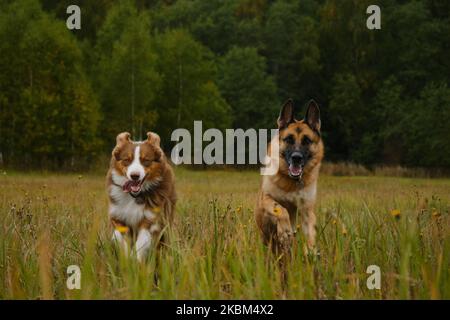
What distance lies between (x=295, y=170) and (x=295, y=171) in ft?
0.06

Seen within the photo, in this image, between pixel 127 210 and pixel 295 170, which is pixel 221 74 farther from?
pixel 127 210

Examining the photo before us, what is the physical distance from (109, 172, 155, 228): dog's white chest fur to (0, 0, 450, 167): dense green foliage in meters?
23.0

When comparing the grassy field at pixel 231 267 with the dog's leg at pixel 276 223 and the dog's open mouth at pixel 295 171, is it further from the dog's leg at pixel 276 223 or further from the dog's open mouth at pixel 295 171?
the dog's open mouth at pixel 295 171

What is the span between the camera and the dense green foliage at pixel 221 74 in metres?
29.4

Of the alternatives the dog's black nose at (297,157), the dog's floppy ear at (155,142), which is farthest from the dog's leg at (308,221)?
the dog's floppy ear at (155,142)

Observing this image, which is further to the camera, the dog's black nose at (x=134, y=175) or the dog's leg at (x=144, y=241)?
the dog's black nose at (x=134, y=175)

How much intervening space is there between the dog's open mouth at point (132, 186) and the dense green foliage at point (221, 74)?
23.1 m

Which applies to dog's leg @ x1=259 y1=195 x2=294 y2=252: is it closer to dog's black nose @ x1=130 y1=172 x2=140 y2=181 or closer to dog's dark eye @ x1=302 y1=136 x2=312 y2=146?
dog's dark eye @ x1=302 y1=136 x2=312 y2=146

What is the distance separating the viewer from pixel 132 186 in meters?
5.96

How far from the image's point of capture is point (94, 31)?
4097cm

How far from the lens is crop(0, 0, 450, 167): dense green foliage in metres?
29.4

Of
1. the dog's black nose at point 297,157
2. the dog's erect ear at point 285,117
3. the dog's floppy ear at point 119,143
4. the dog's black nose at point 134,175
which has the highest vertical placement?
the dog's erect ear at point 285,117

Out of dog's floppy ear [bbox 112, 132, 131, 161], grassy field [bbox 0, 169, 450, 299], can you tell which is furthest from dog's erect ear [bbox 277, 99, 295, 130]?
dog's floppy ear [bbox 112, 132, 131, 161]

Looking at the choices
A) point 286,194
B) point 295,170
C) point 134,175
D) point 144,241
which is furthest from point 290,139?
point 144,241
